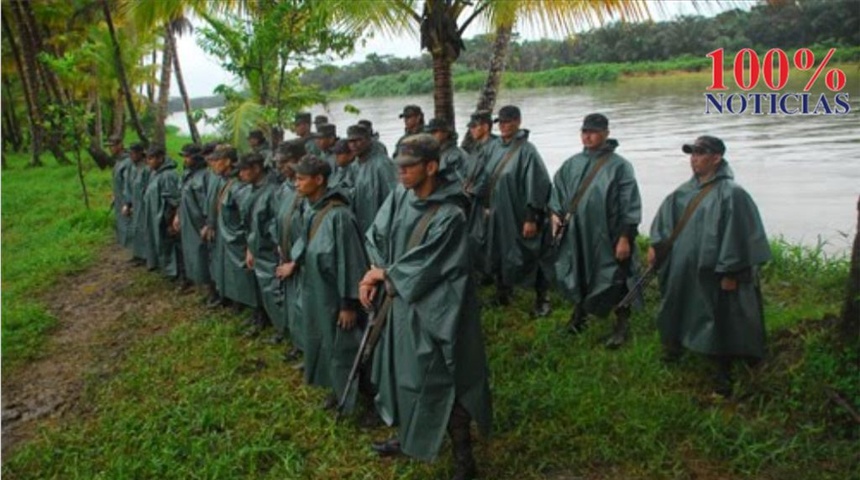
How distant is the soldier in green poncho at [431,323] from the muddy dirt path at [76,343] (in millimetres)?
2799

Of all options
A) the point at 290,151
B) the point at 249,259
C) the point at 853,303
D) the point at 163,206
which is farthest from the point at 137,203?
the point at 853,303

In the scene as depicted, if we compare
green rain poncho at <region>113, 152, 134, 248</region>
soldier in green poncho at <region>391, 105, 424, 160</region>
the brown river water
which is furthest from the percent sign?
green rain poncho at <region>113, 152, 134, 248</region>

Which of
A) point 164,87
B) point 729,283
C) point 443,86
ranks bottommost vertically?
point 729,283

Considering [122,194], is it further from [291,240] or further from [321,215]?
[321,215]

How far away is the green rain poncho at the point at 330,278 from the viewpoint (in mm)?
4219

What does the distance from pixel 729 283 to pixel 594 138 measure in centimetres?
145

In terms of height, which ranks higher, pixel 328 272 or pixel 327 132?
pixel 327 132

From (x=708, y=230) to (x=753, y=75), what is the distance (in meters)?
2.25

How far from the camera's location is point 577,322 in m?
5.56

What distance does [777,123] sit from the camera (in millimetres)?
16047

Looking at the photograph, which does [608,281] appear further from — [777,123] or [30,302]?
[777,123]

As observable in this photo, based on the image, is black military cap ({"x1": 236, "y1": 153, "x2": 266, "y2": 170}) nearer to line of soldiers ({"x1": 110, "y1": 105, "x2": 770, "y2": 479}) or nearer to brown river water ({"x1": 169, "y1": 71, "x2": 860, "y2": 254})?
line of soldiers ({"x1": 110, "y1": 105, "x2": 770, "y2": 479})

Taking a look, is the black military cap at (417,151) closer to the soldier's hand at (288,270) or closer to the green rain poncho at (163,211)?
the soldier's hand at (288,270)

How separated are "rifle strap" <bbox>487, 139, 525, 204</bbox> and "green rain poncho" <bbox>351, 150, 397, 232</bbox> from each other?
2.74 feet
